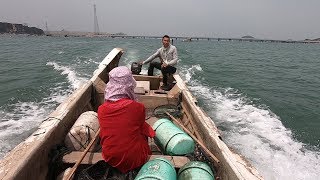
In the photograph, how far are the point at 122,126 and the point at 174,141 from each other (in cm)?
120

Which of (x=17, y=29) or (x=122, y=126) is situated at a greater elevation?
(x=122, y=126)

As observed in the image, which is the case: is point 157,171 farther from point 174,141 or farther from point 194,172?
point 174,141

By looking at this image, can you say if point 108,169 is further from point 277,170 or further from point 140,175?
point 277,170

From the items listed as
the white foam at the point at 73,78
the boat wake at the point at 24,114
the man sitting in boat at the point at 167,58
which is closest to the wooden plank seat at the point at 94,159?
the boat wake at the point at 24,114

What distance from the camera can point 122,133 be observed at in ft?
12.4

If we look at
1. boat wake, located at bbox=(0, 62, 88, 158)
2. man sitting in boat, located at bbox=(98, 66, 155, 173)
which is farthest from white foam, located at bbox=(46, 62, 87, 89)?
man sitting in boat, located at bbox=(98, 66, 155, 173)

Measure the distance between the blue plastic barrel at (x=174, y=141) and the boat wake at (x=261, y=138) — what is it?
3.29 metres

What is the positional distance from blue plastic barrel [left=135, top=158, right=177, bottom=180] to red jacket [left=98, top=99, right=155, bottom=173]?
0.75ft

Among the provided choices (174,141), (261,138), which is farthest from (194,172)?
(261,138)

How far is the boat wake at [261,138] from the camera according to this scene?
7.50 m

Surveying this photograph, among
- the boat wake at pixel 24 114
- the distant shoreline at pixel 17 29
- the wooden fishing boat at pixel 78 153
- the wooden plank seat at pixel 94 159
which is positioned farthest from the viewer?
the distant shoreline at pixel 17 29

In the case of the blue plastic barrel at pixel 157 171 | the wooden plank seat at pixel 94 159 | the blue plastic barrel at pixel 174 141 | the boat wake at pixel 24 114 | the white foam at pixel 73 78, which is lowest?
the boat wake at pixel 24 114

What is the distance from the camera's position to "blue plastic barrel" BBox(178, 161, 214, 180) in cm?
372

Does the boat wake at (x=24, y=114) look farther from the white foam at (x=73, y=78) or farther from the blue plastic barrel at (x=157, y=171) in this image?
the blue plastic barrel at (x=157, y=171)
